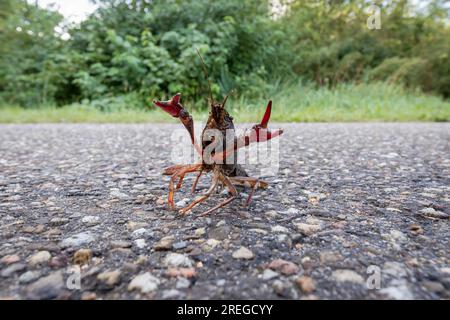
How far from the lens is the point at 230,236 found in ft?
4.91

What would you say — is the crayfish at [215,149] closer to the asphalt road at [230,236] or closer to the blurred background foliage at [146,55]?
the asphalt road at [230,236]

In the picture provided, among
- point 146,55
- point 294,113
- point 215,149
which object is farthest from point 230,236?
point 146,55

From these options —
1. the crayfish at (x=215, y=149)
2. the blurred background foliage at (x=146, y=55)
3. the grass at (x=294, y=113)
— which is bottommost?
the crayfish at (x=215, y=149)

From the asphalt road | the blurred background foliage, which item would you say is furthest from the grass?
the asphalt road

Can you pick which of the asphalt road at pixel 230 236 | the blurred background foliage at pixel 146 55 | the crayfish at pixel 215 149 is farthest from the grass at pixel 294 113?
the crayfish at pixel 215 149

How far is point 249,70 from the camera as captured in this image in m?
12.0

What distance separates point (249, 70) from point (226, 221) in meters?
11.0

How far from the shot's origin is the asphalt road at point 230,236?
1113 mm

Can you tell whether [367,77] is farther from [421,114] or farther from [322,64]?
[421,114]

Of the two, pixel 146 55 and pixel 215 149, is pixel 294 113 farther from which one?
pixel 215 149

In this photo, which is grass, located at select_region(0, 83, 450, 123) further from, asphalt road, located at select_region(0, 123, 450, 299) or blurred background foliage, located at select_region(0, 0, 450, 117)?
asphalt road, located at select_region(0, 123, 450, 299)

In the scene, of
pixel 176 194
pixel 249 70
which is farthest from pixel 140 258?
pixel 249 70

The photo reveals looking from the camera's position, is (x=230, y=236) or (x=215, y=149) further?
(x=215, y=149)

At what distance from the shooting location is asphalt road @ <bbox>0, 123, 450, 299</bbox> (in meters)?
1.11
